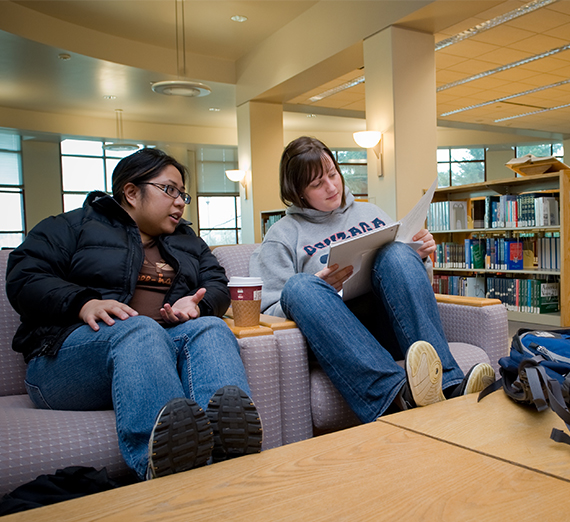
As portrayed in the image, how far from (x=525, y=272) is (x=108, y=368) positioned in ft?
10.7

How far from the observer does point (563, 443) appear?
0.86 metres

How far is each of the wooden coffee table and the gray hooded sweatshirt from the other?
2.55ft

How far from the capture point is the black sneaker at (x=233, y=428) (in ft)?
3.01

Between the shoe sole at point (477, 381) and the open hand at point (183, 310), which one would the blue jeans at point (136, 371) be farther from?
the shoe sole at point (477, 381)

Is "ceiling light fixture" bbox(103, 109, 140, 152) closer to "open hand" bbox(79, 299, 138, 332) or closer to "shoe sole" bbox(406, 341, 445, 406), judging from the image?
"open hand" bbox(79, 299, 138, 332)

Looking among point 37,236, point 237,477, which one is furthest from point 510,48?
point 237,477

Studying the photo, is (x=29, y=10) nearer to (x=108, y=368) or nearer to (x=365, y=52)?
(x=365, y=52)

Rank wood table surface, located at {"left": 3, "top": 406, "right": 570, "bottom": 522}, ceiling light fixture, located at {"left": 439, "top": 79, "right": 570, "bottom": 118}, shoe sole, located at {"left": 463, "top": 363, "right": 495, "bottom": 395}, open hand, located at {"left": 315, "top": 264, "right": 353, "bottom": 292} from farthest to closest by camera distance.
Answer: ceiling light fixture, located at {"left": 439, "top": 79, "right": 570, "bottom": 118}
open hand, located at {"left": 315, "top": 264, "right": 353, "bottom": 292}
shoe sole, located at {"left": 463, "top": 363, "right": 495, "bottom": 395}
wood table surface, located at {"left": 3, "top": 406, "right": 570, "bottom": 522}

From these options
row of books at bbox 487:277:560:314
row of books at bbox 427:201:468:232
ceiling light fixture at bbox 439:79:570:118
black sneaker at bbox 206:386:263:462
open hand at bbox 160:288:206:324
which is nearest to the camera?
black sneaker at bbox 206:386:263:462

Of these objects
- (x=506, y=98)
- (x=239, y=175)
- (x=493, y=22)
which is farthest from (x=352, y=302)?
(x=506, y=98)

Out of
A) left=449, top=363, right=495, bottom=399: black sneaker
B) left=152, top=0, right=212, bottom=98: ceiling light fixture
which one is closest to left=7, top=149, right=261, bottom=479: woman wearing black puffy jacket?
left=449, top=363, right=495, bottom=399: black sneaker

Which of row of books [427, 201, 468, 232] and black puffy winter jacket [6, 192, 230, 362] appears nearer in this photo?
black puffy winter jacket [6, 192, 230, 362]

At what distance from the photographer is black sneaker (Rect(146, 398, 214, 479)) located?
0.85 meters

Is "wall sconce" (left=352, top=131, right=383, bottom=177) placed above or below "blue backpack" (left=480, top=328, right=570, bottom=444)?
above
